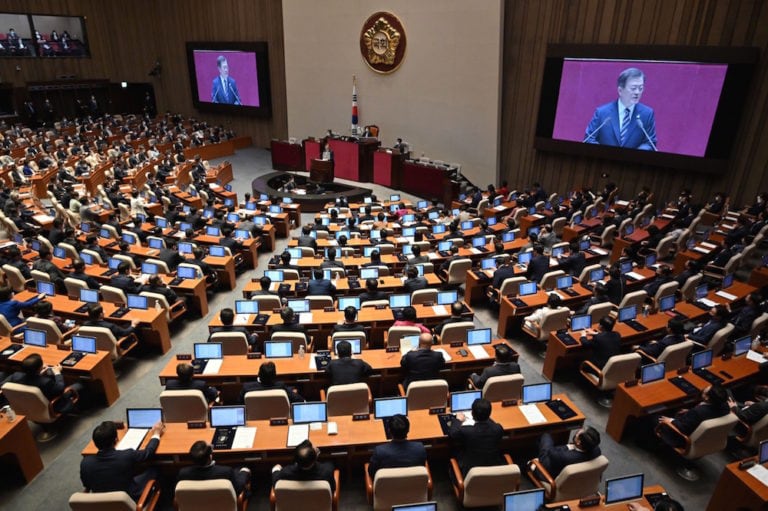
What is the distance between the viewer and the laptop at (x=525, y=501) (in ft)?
13.4

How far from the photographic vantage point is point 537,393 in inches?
222

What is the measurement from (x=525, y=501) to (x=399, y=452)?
1211 mm

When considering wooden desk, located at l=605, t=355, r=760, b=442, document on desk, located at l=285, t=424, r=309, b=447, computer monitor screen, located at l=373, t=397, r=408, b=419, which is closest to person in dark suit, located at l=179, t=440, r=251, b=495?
document on desk, located at l=285, t=424, r=309, b=447

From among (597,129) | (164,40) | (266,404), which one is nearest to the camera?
(266,404)

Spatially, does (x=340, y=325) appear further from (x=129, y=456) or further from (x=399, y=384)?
(x=129, y=456)

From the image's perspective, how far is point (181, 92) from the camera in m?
28.0

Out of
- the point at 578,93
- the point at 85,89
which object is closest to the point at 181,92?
the point at 85,89

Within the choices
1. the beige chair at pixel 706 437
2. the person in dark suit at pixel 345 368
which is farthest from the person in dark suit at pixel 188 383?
the beige chair at pixel 706 437

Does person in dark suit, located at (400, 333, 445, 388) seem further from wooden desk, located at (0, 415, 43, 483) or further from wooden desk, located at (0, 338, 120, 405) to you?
wooden desk, located at (0, 415, 43, 483)

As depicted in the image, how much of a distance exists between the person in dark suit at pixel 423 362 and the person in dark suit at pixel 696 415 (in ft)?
8.79

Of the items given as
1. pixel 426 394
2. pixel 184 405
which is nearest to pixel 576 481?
pixel 426 394

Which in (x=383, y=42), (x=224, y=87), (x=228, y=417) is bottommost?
(x=228, y=417)

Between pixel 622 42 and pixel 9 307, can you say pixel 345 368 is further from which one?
pixel 622 42

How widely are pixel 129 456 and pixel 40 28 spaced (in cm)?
2846
